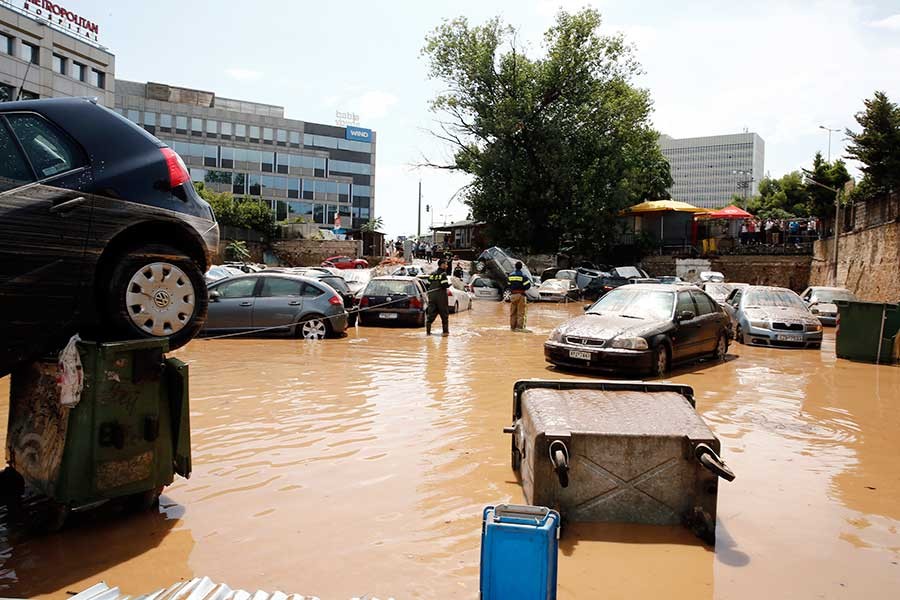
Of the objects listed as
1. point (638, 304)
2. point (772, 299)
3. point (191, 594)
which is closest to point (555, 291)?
point (772, 299)

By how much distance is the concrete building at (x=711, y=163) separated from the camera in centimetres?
15050

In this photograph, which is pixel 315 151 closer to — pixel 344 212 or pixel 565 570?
pixel 344 212

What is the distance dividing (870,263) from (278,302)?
2365 centimetres

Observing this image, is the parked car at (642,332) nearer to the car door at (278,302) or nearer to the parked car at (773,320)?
the parked car at (773,320)

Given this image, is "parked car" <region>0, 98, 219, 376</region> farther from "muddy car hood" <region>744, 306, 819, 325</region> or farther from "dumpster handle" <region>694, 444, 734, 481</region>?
"muddy car hood" <region>744, 306, 819, 325</region>

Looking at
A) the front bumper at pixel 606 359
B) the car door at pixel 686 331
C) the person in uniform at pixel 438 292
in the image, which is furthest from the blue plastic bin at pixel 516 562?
the person in uniform at pixel 438 292

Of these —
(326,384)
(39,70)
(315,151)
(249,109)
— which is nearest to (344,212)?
(315,151)

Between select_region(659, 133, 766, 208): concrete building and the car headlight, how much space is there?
148 m

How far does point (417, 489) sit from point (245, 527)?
1.31 metres

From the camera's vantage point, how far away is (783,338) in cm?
1556

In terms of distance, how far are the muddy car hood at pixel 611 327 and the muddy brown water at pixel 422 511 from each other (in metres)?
1.53

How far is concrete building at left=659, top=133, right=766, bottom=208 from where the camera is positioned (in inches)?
5925

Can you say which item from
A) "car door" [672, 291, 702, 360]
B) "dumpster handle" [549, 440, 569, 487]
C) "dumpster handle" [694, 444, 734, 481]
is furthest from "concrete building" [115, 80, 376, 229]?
"dumpster handle" [694, 444, 734, 481]

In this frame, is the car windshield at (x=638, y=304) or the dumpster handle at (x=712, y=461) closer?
the dumpster handle at (x=712, y=461)
